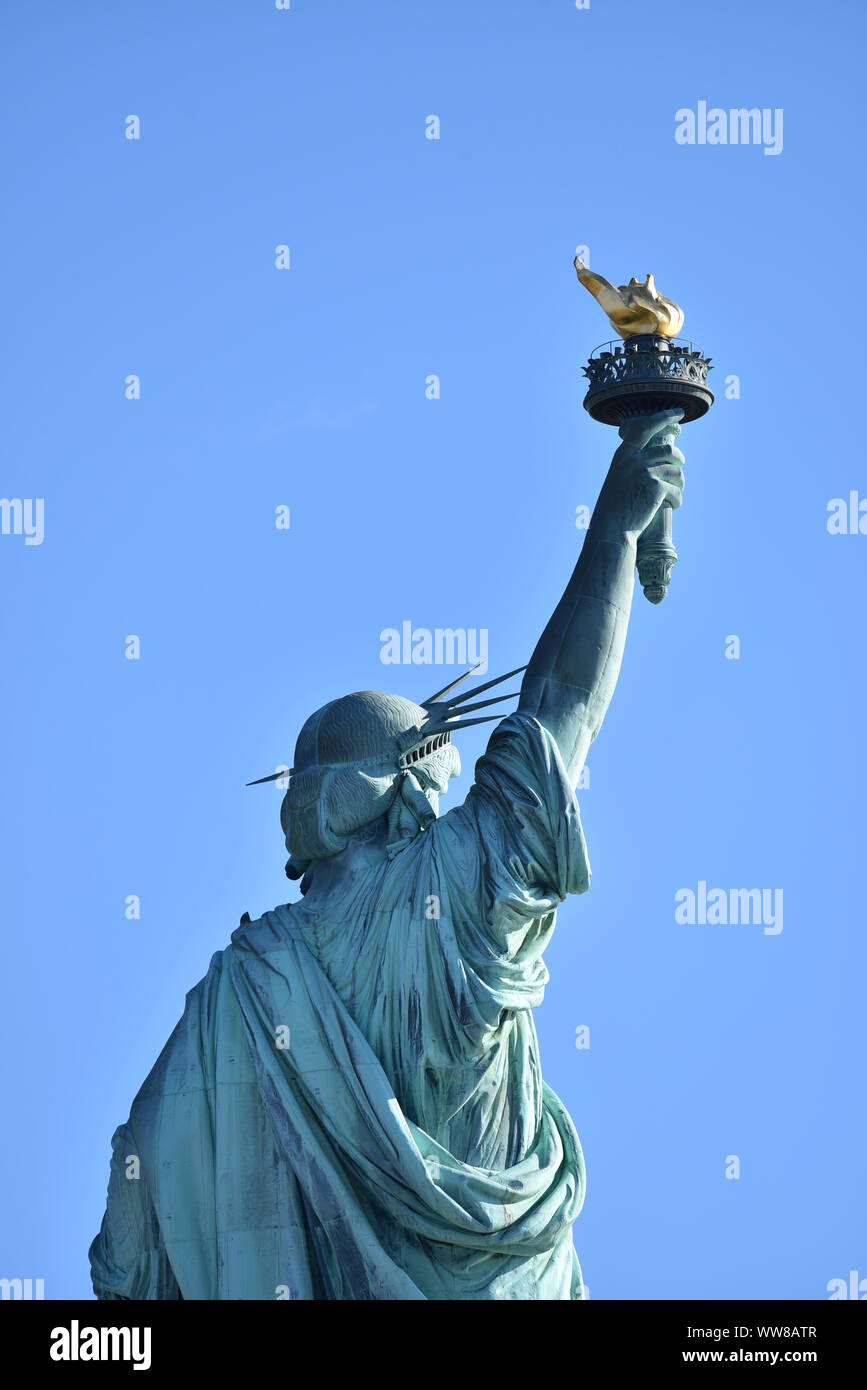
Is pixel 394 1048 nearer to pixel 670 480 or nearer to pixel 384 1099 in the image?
pixel 384 1099

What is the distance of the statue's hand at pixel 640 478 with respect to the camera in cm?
2947

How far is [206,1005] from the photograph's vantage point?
28859 millimetres

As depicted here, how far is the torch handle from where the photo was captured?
29.6 m

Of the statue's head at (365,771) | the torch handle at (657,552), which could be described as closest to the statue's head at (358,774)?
the statue's head at (365,771)

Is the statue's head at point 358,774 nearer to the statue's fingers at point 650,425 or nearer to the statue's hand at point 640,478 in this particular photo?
the statue's hand at point 640,478

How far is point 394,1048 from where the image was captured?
28391mm

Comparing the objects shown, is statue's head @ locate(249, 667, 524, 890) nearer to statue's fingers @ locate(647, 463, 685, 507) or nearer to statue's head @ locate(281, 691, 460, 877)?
statue's head @ locate(281, 691, 460, 877)

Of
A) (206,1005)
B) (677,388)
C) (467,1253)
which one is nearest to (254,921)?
(206,1005)

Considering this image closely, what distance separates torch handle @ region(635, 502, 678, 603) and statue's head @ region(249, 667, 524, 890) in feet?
3.86

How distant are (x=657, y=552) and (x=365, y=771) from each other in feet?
8.38
